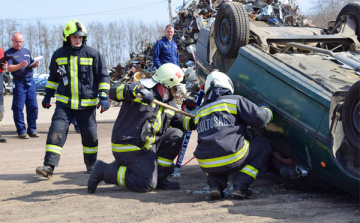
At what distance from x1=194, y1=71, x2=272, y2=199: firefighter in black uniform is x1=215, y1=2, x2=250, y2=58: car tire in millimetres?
1155

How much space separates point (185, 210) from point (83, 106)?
218 cm

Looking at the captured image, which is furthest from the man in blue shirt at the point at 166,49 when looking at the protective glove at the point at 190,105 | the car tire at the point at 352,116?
the car tire at the point at 352,116

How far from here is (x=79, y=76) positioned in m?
5.45

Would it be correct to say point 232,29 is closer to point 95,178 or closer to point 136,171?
point 136,171

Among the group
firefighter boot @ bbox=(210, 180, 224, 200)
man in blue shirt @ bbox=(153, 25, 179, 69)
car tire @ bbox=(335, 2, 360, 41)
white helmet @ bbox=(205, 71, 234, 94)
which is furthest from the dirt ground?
man in blue shirt @ bbox=(153, 25, 179, 69)

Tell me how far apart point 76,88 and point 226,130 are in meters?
2.16

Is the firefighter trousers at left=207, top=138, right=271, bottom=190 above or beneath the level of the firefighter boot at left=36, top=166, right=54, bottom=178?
above

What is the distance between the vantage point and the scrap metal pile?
15359mm

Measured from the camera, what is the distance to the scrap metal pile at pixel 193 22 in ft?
50.4

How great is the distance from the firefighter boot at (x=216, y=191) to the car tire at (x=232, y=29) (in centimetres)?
185

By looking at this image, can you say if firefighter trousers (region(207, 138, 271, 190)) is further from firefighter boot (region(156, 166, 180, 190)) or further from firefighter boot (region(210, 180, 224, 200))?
firefighter boot (region(156, 166, 180, 190))

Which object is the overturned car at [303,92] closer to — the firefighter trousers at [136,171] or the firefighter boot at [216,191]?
the firefighter boot at [216,191]

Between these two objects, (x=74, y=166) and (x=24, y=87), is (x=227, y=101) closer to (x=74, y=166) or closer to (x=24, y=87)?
(x=74, y=166)

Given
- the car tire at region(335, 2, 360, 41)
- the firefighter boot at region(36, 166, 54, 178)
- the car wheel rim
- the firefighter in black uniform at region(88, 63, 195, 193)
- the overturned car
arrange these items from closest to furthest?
the overturned car < the firefighter in black uniform at region(88, 63, 195, 193) < the firefighter boot at region(36, 166, 54, 178) < the car wheel rim < the car tire at region(335, 2, 360, 41)
